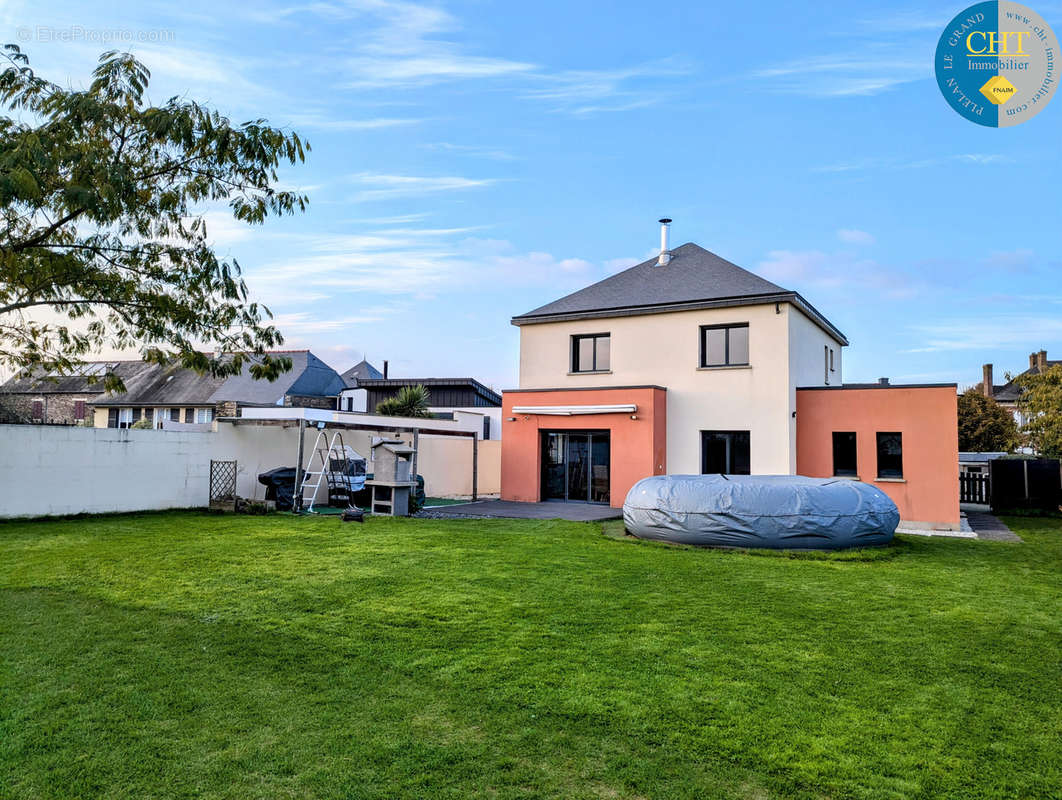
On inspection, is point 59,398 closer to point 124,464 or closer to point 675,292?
point 124,464

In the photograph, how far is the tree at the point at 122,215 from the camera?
27.4ft

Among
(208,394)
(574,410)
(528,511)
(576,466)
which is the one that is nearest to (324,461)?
(528,511)

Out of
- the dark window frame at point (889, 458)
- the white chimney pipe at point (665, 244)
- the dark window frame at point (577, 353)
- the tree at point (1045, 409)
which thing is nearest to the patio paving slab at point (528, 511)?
the dark window frame at point (577, 353)

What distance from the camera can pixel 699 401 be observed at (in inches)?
702

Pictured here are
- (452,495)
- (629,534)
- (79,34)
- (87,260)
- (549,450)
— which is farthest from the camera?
(452,495)

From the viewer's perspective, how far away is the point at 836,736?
3.85 meters

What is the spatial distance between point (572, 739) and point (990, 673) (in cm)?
340

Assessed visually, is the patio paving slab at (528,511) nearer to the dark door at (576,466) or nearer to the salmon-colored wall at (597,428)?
the dark door at (576,466)

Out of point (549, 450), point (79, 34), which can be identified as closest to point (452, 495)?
point (549, 450)

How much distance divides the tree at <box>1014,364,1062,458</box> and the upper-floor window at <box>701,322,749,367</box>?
15.9 metres

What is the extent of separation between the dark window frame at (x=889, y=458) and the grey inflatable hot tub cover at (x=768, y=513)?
524cm

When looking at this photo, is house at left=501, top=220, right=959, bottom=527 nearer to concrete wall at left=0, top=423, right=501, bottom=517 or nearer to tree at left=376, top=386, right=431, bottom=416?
tree at left=376, top=386, right=431, bottom=416

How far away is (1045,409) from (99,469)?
31153 millimetres

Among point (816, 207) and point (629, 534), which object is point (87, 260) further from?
point (816, 207)
